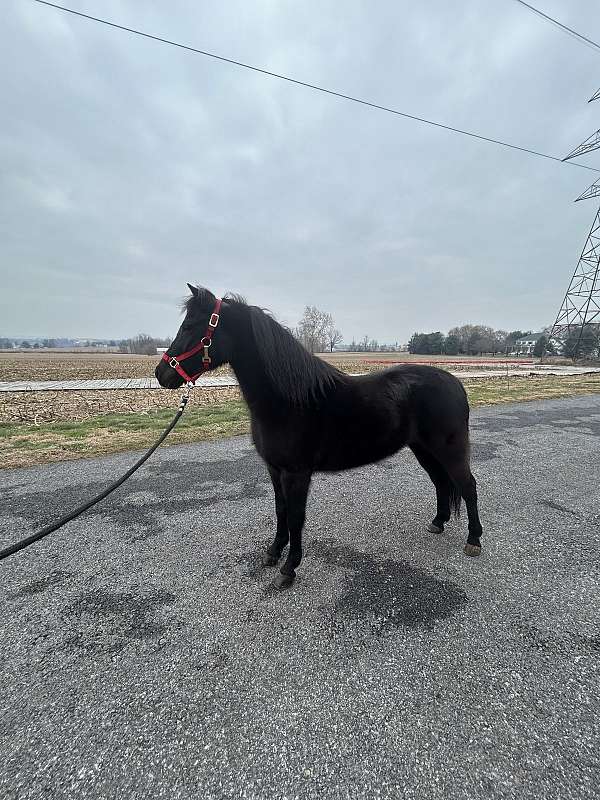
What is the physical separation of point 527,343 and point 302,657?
119 meters

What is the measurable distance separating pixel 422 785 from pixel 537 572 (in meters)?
2.24

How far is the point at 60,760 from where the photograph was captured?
1573 millimetres

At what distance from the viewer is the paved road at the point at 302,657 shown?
5.07ft

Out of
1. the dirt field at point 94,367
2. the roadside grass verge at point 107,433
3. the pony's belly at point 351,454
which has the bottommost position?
the roadside grass verge at point 107,433

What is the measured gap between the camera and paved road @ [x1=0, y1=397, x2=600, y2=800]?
1.54m

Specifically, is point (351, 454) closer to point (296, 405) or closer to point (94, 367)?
point (296, 405)

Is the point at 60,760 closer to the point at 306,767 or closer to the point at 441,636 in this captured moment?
the point at 306,767

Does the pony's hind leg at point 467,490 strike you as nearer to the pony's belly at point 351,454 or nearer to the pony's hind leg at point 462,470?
the pony's hind leg at point 462,470

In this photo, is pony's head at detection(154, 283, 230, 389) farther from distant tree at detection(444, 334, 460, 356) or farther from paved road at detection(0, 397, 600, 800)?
distant tree at detection(444, 334, 460, 356)

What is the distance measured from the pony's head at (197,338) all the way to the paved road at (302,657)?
1827mm

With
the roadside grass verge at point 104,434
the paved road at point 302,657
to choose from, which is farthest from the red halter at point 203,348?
the roadside grass verge at point 104,434

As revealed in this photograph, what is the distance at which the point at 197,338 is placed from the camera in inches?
106

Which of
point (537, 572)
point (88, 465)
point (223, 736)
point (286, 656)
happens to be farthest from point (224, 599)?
point (88, 465)

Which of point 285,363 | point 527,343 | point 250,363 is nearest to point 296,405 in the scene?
point 285,363
